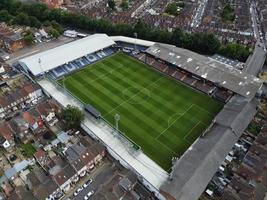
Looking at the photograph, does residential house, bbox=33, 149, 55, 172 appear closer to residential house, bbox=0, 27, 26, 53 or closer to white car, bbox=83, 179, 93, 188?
white car, bbox=83, 179, 93, 188

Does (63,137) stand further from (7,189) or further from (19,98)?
(19,98)

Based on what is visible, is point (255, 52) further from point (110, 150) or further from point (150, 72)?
point (110, 150)

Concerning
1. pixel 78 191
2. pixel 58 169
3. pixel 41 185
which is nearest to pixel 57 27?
pixel 58 169

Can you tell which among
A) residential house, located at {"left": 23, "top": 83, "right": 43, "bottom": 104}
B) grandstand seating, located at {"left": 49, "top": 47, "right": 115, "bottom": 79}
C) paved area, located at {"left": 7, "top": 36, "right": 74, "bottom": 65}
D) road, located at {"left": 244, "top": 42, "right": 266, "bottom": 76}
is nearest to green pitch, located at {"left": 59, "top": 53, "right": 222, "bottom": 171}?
grandstand seating, located at {"left": 49, "top": 47, "right": 115, "bottom": 79}

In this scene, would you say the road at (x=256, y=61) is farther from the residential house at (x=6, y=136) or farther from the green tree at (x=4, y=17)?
the green tree at (x=4, y=17)

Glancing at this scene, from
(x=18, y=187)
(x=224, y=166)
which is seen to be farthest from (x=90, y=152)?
(x=224, y=166)

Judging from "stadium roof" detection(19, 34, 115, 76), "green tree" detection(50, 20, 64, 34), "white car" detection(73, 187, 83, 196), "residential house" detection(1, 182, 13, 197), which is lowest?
"residential house" detection(1, 182, 13, 197)

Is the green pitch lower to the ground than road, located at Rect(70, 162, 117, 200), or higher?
higher
